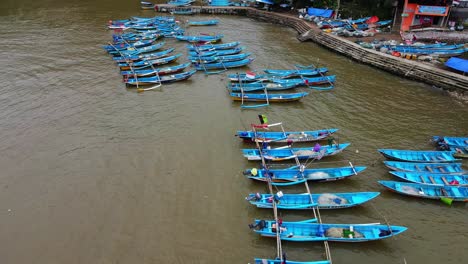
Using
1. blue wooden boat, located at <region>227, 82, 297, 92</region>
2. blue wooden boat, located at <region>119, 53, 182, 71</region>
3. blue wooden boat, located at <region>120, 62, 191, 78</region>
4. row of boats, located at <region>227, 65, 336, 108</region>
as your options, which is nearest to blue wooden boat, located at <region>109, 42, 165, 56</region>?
blue wooden boat, located at <region>119, 53, 182, 71</region>

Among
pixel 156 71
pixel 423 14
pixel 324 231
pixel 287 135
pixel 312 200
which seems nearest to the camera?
pixel 324 231

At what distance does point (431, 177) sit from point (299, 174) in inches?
342

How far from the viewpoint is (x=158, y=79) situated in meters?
32.2

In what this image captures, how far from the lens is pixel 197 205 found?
18797 millimetres

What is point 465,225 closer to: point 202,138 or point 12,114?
point 202,138

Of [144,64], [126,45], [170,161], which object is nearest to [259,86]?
[170,161]

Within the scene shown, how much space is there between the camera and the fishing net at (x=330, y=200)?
18.3 meters

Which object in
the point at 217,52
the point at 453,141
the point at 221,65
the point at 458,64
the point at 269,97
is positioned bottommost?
the point at 453,141

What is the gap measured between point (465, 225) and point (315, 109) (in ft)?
46.8

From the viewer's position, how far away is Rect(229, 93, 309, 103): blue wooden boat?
2898cm

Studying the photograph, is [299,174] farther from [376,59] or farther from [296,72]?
[376,59]

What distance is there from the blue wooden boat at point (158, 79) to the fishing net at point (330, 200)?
20.4 meters

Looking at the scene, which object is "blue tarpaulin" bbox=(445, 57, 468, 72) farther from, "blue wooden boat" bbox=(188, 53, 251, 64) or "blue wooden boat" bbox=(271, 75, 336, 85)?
"blue wooden boat" bbox=(188, 53, 251, 64)

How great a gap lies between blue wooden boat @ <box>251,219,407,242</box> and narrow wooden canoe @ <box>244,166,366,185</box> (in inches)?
136
